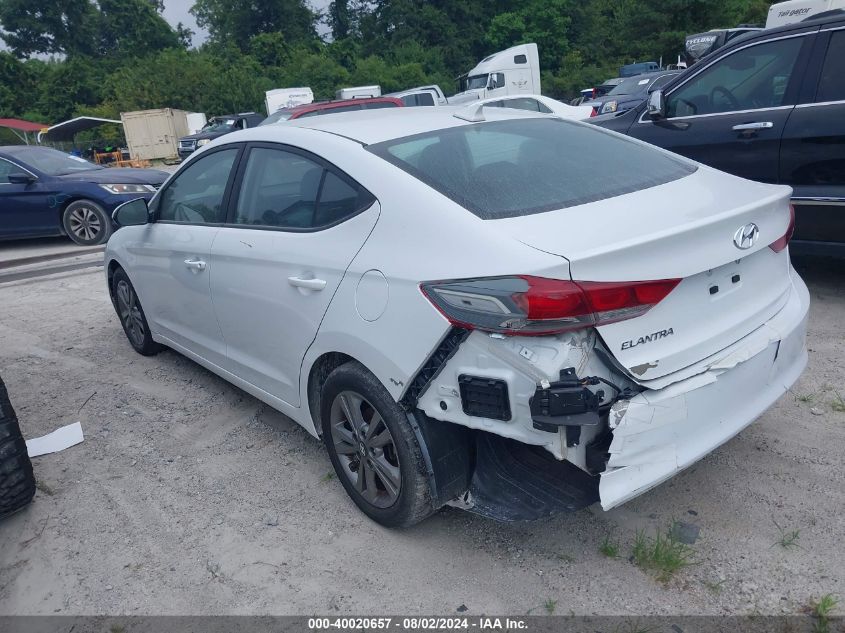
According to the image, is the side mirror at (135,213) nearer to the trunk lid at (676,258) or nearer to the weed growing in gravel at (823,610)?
the trunk lid at (676,258)

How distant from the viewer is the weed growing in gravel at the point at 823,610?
216cm

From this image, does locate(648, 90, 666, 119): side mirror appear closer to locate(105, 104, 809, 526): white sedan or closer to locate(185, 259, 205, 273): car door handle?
locate(105, 104, 809, 526): white sedan

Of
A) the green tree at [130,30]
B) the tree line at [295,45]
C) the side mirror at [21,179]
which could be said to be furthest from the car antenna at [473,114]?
the green tree at [130,30]

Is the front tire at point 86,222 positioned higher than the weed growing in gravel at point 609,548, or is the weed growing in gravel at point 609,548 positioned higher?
the front tire at point 86,222

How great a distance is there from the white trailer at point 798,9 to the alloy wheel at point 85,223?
11266 mm

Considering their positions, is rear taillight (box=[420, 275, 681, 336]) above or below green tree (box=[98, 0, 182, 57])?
below

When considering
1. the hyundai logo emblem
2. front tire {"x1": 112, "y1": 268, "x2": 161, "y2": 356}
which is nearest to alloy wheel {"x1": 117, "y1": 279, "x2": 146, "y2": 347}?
front tire {"x1": 112, "y1": 268, "x2": 161, "y2": 356}

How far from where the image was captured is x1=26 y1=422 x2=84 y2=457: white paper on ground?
12.4ft

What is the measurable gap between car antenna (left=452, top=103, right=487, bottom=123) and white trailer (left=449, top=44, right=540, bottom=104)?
78.0ft

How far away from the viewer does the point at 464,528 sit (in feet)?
9.36

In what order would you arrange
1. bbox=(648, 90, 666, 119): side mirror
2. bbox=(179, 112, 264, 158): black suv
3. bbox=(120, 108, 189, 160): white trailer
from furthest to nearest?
bbox=(120, 108, 189, 160): white trailer < bbox=(179, 112, 264, 158): black suv < bbox=(648, 90, 666, 119): side mirror

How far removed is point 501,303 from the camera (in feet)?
6.99

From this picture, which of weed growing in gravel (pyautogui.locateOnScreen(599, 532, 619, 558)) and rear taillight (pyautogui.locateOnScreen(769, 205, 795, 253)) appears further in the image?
rear taillight (pyautogui.locateOnScreen(769, 205, 795, 253))

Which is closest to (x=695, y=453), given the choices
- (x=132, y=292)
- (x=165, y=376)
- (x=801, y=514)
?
(x=801, y=514)
